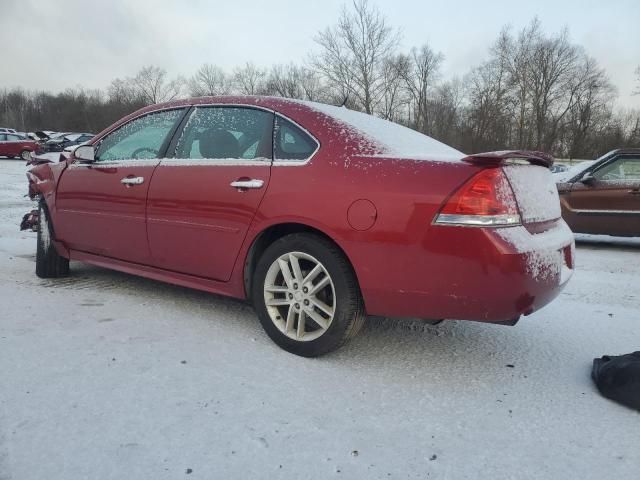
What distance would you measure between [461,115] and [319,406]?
51508 millimetres

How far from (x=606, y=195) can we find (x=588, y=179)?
36cm

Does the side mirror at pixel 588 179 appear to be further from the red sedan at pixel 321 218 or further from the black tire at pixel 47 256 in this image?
the black tire at pixel 47 256

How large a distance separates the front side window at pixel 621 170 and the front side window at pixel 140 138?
21.4 feet

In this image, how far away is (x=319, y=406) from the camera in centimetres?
213

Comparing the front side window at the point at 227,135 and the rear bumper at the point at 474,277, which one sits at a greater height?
the front side window at the point at 227,135

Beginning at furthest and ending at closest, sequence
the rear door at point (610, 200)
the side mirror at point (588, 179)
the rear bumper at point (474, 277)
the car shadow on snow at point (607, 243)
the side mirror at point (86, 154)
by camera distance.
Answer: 1. the side mirror at point (588, 179)
2. the car shadow on snow at point (607, 243)
3. the rear door at point (610, 200)
4. the side mirror at point (86, 154)
5. the rear bumper at point (474, 277)

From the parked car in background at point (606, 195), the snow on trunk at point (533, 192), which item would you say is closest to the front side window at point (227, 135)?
the snow on trunk at point (533, 192)

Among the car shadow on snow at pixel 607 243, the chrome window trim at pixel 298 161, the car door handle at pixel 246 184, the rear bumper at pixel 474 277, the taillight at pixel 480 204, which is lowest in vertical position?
the car shadow on snow at pixel 607 243

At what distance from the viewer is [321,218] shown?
8.12 feet

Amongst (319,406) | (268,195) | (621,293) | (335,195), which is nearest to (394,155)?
(335,195)

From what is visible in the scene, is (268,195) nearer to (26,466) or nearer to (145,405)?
(145,405)

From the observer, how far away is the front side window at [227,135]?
9.45 feet

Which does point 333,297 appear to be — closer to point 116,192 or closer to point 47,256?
point 116,192

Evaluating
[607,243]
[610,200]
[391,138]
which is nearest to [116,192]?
[391,138]
